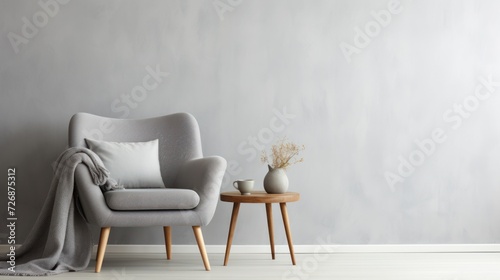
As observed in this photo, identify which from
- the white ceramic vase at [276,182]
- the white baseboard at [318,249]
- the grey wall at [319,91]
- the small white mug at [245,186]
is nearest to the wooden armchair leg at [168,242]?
the white baseboard at [318,249]

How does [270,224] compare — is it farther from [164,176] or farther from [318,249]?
[164,176]

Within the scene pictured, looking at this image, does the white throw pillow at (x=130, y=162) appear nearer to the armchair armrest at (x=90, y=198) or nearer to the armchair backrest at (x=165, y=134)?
the armchair backrest at (x=165, y=134)

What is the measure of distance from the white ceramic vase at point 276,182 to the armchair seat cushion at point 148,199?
56 centimetres

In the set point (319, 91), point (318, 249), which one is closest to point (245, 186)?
point (318, 249)

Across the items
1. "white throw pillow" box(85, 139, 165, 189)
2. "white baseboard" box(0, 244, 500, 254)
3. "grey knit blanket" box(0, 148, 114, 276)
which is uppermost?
"white throw pillow" box(85, 139, 165, 189)

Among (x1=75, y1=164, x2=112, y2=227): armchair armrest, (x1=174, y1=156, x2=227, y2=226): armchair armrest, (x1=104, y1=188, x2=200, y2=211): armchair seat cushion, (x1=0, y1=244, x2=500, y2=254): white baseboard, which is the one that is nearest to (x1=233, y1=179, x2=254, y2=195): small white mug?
A: (x1=174, y1=156, x2=227, y2=226): armchair armrest

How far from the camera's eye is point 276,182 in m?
3.66

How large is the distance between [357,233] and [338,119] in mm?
812

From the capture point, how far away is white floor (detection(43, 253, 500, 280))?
3293mm

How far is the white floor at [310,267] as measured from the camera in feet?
10.8

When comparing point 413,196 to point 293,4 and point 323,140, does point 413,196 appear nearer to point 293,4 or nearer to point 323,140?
point 323,140

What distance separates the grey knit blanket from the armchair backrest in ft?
1.75

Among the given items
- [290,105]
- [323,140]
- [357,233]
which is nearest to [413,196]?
[357,233]

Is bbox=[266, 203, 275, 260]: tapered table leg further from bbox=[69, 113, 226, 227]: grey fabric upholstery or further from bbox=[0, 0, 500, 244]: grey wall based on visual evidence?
bbox=[69, 113, 226, 227]: grey fabric upholstery
